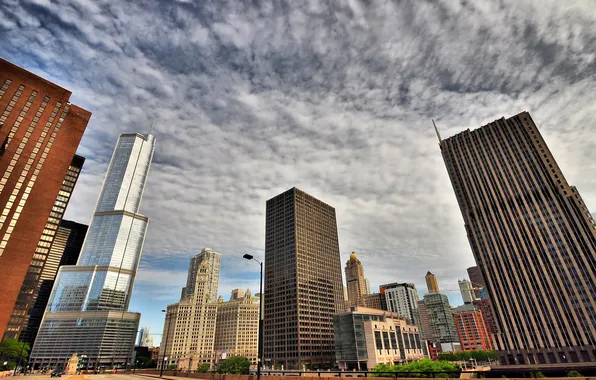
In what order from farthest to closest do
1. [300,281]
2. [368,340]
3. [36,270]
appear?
[300,281] → [36,270] → [368,340]

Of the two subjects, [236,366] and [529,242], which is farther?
[236,366]

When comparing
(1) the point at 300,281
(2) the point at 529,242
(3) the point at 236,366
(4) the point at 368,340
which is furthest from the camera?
(1) the point at 300,281

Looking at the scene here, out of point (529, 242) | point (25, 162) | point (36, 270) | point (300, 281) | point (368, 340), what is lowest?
point (368, 340)

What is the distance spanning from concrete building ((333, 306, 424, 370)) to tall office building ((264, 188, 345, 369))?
31289 millimetres

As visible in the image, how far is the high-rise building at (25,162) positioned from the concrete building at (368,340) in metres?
103

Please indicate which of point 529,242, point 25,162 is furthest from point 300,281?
point 25,162

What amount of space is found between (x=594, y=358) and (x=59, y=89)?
176 m

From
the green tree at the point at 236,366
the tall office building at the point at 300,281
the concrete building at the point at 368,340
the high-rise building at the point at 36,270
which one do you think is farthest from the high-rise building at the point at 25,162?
the tall office building at the point at 300,281

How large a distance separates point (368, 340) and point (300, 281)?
53.0 meters

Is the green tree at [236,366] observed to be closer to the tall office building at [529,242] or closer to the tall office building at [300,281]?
the tall office building at [300,281]

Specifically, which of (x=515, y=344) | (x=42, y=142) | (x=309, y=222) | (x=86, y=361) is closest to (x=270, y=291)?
(x=309, y=222)

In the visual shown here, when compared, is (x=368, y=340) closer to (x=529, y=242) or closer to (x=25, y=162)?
(x=529, y=242)

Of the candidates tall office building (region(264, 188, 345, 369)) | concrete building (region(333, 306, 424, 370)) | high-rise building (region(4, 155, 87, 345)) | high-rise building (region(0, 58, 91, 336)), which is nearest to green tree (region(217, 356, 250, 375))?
tall office building (region(264, 188, 345, 369))

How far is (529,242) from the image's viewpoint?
101 m
